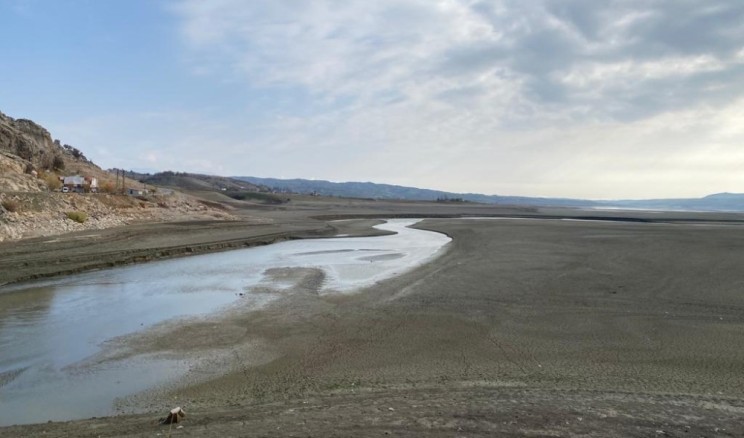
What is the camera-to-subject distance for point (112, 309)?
520 inches

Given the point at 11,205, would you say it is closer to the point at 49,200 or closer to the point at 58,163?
the point at 49,200

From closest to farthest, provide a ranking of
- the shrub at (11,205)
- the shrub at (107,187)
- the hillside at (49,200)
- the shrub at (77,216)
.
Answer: the shrub at (11,205), the hillside at (49,200), the shrub at (77,216), the shrub at (107,187)

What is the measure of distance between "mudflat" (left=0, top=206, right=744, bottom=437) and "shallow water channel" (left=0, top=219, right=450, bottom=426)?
740 mm

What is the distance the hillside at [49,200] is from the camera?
84.0ft

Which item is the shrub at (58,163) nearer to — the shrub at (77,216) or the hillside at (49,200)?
the hillside at (49,200)

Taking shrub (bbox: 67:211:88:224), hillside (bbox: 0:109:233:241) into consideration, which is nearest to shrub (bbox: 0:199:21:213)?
hillside (bbox: 0:109:233:241)

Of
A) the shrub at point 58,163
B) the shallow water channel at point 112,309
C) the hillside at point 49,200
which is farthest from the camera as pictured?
the shrub at point 58,163

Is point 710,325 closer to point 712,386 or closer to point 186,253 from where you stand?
point 712,386

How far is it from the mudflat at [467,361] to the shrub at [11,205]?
17999 mm

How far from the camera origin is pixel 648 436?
5434mm

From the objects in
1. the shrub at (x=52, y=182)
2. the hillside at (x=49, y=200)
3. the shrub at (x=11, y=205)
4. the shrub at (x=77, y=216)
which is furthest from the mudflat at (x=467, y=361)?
the shrub at (x=52, y=182)

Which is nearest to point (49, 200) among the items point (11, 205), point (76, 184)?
point (11, 205)

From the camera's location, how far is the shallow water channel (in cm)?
755

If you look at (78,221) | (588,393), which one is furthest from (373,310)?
(78,221)
